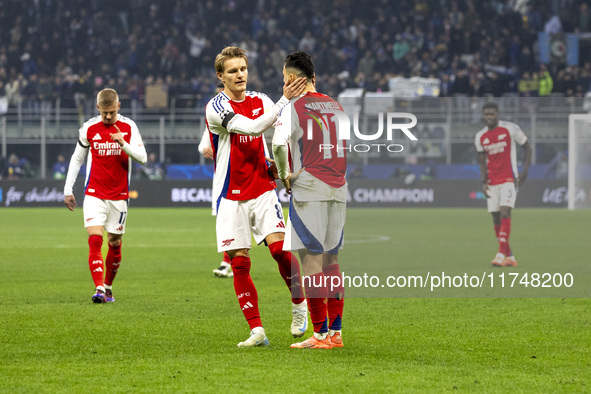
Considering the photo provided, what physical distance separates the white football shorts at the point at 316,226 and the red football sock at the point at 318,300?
194 millimetres

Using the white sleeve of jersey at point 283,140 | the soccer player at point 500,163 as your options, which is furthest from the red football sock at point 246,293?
the soccer player at point 500,163

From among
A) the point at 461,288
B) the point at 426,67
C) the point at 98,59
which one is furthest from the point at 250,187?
the point at 98,59

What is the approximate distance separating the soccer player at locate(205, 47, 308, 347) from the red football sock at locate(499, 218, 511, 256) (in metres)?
6.57

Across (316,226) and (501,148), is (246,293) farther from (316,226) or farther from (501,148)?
(501,148)

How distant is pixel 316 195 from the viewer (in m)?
6.01

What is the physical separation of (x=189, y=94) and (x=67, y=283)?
19426 millimetres

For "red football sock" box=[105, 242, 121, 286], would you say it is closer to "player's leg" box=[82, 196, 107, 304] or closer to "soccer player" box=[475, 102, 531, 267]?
"player's leg" box=[82, 196, 107, 304]

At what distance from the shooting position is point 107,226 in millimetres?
9266

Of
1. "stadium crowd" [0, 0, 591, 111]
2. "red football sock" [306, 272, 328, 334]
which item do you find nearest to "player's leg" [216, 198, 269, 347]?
"red football sock" [306, 272, 328, 334]

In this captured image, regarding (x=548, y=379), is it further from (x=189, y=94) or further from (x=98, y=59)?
(x=98, y=59)

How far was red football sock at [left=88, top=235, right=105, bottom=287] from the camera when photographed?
29.5 ft

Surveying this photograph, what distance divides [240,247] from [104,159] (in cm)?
352

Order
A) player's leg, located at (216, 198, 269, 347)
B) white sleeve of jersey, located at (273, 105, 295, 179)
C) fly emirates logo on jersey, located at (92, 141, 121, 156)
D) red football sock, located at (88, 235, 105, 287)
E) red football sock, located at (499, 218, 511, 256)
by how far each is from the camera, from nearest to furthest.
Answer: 1. white sleeve of jersey, located at (273, 105, 295, 179)
2. player's leg, located at (216, 198, 269, 347)
3. red football sock, located at (88, 235, 105, 287)
4. fly emirates logo on jersey, located at (92, 141, 121, 156)
5. red football sock, located at (499, 218, 511, 256)

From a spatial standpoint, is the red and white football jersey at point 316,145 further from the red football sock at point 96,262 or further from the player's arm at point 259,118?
the red football sock at point 96,262
